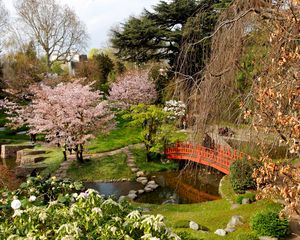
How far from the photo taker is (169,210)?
9.85 m

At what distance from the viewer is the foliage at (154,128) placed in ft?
49.2

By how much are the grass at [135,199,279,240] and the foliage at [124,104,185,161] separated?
527cm

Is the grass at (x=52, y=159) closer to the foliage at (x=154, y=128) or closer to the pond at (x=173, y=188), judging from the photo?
the pond at (x=173, y=188)

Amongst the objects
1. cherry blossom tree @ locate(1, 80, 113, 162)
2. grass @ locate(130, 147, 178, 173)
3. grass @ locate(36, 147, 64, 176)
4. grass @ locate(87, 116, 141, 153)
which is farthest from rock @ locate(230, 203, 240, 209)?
grass @ locate(36, 147, 64, 176)

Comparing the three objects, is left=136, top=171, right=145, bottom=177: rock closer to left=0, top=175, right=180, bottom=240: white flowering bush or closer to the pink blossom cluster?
the pink blossom cluster

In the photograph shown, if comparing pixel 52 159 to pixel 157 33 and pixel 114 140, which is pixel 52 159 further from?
pixel 157 33

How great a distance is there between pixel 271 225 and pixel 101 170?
30.5 ft

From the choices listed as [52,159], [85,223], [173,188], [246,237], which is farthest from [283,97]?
[52,159]

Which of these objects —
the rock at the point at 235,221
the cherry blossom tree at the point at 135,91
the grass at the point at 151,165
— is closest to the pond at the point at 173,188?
the grass at the point at 151,165

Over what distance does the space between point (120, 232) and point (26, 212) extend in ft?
4.13

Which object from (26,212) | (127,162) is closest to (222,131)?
(26,212)

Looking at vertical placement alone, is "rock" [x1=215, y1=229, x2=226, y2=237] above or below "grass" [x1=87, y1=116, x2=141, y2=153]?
below

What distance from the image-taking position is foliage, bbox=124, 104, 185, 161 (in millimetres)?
15000

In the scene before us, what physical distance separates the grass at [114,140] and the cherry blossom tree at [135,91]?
3043 mm
